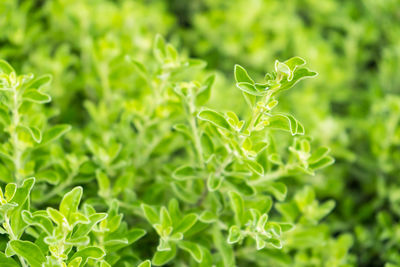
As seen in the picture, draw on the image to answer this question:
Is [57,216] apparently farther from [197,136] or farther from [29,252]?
[197,136]

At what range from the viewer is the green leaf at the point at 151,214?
151 cm

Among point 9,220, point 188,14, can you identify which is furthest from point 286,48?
point 9,220

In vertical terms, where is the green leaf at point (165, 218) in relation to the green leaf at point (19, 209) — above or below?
below

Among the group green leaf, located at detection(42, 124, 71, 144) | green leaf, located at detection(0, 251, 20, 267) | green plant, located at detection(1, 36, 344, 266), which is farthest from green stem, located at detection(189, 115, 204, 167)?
green leaf, located at detection(0, 251, 20, 267)

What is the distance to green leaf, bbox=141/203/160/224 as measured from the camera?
1510 mm

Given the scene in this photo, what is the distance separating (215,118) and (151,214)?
408 millimetres

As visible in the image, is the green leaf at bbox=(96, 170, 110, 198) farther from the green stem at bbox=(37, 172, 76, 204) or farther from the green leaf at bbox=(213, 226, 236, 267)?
the green leaf at bbox=(213, 226, 236, 267)

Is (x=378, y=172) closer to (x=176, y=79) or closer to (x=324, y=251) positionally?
(x=324, y=251)

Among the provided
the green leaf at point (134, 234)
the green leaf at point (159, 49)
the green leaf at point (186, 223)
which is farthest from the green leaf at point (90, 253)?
the green leaf at point (159, 49)

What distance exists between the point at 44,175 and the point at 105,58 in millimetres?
716

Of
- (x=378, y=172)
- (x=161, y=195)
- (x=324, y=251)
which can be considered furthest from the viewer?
(x=378, y=172)

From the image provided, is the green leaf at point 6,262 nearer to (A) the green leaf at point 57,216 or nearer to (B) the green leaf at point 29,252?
(B) the green leaf at point 29,252

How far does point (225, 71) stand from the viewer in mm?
2812

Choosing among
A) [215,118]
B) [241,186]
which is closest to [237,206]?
[241,186]
